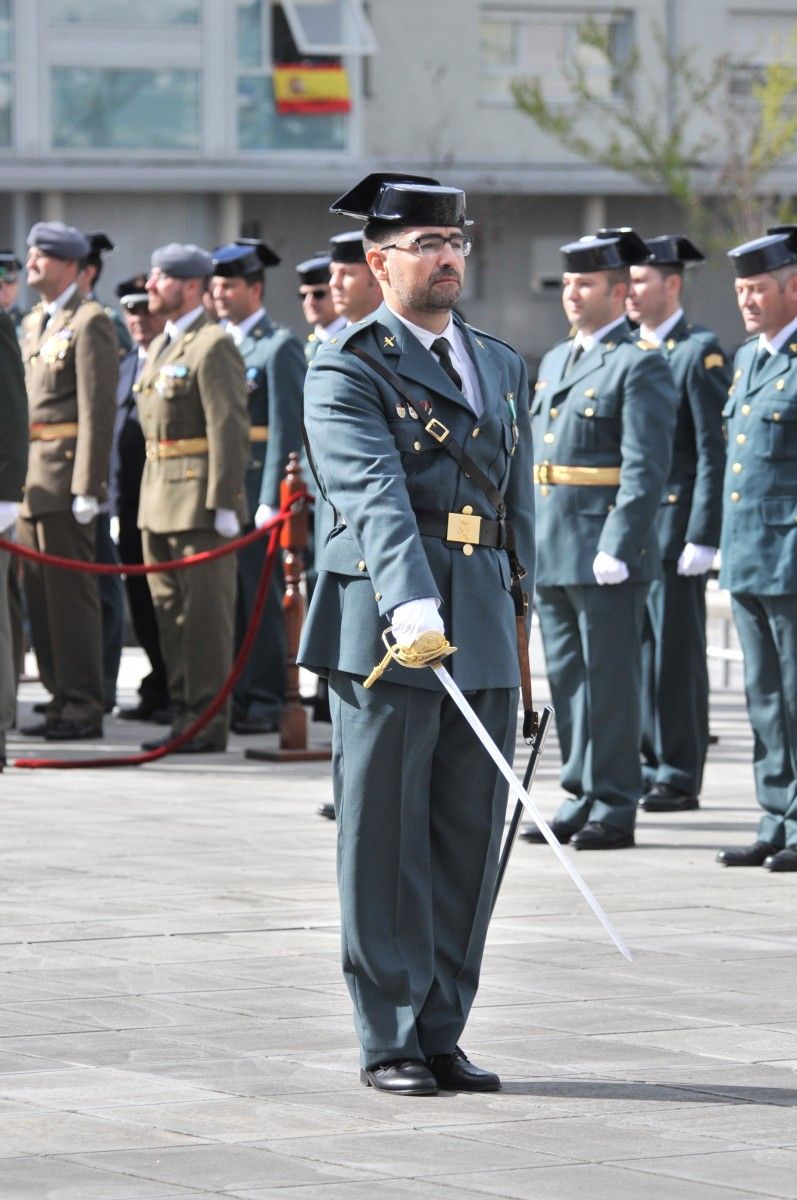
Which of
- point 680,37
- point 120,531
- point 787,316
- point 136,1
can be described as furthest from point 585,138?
point 787,316

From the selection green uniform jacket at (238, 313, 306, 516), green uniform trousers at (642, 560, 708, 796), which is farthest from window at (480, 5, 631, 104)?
green uniform trousers at (642, 560, 708, 796)

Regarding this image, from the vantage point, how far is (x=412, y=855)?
5824 millimetres

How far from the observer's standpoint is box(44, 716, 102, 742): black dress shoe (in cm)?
1295

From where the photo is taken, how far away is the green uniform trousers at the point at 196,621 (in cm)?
1232

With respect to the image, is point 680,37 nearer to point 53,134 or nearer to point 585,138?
point 585,138

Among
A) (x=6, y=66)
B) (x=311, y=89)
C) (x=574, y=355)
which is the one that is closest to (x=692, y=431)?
(x=574, y=355)

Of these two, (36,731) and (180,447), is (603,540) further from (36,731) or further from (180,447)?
(36,731)

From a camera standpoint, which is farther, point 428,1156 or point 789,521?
point 789,521

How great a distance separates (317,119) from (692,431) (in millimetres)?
30616

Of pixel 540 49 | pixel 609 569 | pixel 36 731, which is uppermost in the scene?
pixel 540 49

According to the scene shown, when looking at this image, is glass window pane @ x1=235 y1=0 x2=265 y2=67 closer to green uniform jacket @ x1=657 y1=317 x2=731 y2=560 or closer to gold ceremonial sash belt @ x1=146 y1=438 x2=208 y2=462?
gold ceremonial sash belt @ x1=146 y1=438 x2=208 y2=462

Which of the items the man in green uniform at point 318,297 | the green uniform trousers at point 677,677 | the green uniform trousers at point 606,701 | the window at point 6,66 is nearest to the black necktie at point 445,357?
the green uniform trousers at point 606,701

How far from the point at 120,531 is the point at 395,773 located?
8.59 meters

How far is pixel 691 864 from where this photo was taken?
364 inches
